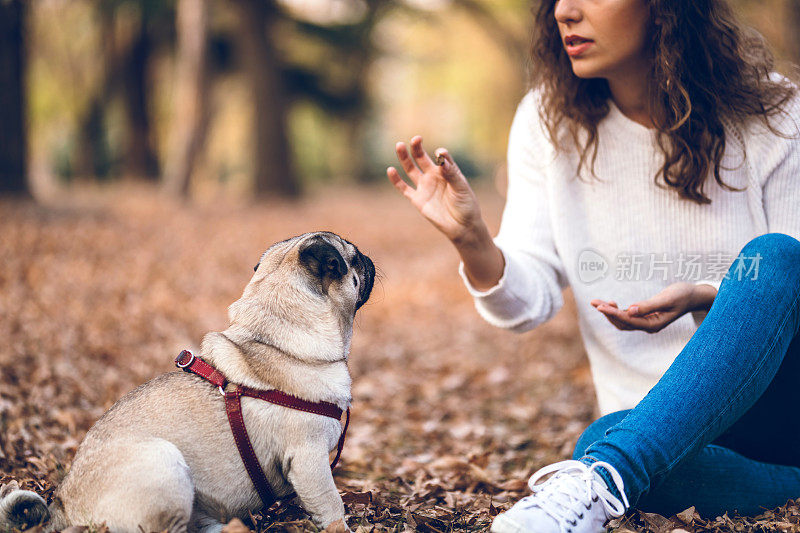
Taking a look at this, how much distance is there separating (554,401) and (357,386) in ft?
5.23

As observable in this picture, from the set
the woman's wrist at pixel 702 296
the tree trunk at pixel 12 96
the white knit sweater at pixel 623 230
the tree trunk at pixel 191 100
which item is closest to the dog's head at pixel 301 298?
the white knit sweater at pixel 623 230

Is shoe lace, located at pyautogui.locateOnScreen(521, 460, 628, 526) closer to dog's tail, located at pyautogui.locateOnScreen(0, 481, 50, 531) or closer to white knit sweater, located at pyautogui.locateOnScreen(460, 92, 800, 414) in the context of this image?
white knit sweater, located at pyautogui.locateOnScreen(460, 92, 800, 414)

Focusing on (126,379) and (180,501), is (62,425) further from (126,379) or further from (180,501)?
(180,501)

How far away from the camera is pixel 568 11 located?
288 centimetres

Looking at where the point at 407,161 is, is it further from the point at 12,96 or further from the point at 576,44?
the point at 12,96

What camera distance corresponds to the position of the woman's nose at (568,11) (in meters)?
2.87

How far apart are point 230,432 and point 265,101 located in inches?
581

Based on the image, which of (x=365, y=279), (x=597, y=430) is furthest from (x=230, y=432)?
(x=597, y=430)

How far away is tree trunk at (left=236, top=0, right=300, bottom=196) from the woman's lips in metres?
13.7

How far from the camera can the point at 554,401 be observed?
5.36m

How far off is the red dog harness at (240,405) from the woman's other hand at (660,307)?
1.11 m

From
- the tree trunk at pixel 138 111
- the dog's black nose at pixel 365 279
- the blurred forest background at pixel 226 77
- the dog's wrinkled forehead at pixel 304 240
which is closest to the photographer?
the dog's wrinkled forehead at pixel 304 240

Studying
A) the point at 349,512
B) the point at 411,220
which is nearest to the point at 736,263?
the point at 349,512

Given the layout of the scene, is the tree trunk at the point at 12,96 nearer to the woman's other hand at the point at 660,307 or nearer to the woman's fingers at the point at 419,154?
the woman's fingers at the point at 419,154
